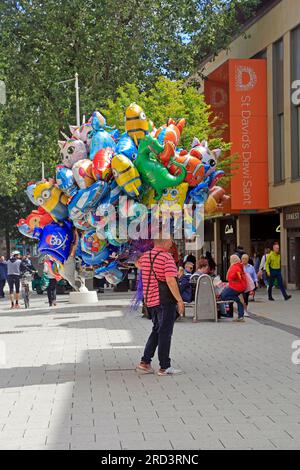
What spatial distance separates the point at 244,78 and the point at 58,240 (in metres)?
24.8

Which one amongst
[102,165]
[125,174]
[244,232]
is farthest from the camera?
[244,232]

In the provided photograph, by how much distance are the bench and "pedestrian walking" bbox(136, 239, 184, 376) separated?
7.57m

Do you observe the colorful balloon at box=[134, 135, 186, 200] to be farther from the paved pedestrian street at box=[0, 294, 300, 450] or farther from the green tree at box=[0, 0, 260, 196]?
the green tree at box=[0, 0, 260, 196]

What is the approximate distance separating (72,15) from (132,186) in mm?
27997

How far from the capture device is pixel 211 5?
3878cm

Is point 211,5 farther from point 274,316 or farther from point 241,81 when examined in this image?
point 274,316

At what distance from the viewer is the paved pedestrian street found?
7.11 metres

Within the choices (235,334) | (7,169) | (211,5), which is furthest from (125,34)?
(235,334)

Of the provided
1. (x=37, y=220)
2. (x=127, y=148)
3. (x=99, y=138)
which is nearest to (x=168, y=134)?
(x=127, y=148)

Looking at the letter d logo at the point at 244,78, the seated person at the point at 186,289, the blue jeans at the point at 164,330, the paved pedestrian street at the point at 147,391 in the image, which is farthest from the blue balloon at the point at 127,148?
the letter d logo at the point at 244,78

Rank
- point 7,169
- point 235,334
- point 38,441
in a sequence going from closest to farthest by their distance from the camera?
point 38,441 → point 235,334 → point 7,169

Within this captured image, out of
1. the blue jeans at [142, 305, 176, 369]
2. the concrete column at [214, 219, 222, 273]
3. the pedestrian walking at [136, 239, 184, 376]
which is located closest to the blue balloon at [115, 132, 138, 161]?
the pedestrian walking at [136, 239, 184, 376]

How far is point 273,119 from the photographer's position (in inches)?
1331

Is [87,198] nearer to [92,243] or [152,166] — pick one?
[92,243]
